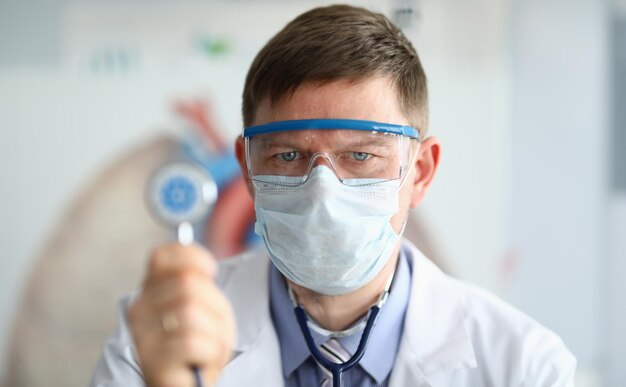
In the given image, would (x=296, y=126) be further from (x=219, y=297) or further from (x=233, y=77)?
(x=233, y=77)

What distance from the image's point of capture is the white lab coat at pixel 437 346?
1.33 meters

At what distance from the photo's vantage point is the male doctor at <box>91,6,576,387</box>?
3.96 feet

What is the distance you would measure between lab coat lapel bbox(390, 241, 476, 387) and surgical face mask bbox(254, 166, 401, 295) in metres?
0.22

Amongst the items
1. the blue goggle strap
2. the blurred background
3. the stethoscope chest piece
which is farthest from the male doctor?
the blurred background

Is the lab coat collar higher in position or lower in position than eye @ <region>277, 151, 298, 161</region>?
lower

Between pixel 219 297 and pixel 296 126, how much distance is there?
0.58 meters

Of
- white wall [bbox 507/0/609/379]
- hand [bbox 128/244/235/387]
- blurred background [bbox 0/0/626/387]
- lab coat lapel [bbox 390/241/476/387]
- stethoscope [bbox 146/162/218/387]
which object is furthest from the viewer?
white wall [bbox 507/0/609/379]

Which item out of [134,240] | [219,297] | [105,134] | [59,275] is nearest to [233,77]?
[105,134]

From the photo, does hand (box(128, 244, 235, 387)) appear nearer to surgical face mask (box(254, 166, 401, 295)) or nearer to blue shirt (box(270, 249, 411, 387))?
surgical face mask (box(254, 166, 401, 295))

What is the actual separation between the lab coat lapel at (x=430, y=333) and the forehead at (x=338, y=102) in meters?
0.44

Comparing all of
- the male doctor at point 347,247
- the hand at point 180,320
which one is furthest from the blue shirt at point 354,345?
the hand at point 180,320

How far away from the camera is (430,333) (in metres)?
1.40

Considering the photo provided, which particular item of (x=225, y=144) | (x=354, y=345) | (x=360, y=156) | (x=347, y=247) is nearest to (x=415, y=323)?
(x=354, y=345)

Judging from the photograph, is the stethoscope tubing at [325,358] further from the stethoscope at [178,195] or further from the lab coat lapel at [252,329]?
the stethoscope at [178,195]
